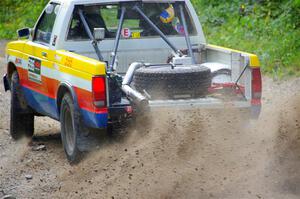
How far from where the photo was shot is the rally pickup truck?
899 centimetres

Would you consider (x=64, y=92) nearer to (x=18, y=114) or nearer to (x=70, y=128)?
(x=70, y=128)

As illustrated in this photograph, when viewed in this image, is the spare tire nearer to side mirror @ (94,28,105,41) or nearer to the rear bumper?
the rear bumper

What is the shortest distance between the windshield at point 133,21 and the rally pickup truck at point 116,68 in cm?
Answer: 1

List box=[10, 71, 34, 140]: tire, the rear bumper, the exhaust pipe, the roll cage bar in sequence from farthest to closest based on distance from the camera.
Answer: box=[10, 71, 34, 140]: tire < the roll cage bar < the rear bumper < the exhaust pipe

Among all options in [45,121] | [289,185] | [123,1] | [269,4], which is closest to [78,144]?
[123,1]

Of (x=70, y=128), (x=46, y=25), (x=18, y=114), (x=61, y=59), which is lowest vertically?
(x=18, y=114)

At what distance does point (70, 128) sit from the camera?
9797mm

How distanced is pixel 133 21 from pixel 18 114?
7.12 feet

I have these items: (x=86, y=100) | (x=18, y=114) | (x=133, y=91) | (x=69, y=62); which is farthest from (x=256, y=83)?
(x=18, y=114)

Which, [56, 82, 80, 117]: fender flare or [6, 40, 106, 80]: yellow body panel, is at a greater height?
[6, 40, 106, 80]: yellow body panel

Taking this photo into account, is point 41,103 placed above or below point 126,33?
below

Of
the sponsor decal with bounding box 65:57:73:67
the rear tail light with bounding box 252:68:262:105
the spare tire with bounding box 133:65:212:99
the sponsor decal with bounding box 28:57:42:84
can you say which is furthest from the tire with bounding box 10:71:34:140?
the rear tail light with bounding box 252:68:262:105

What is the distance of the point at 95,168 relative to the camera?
8.95 metres

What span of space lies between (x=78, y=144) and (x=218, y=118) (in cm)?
164
